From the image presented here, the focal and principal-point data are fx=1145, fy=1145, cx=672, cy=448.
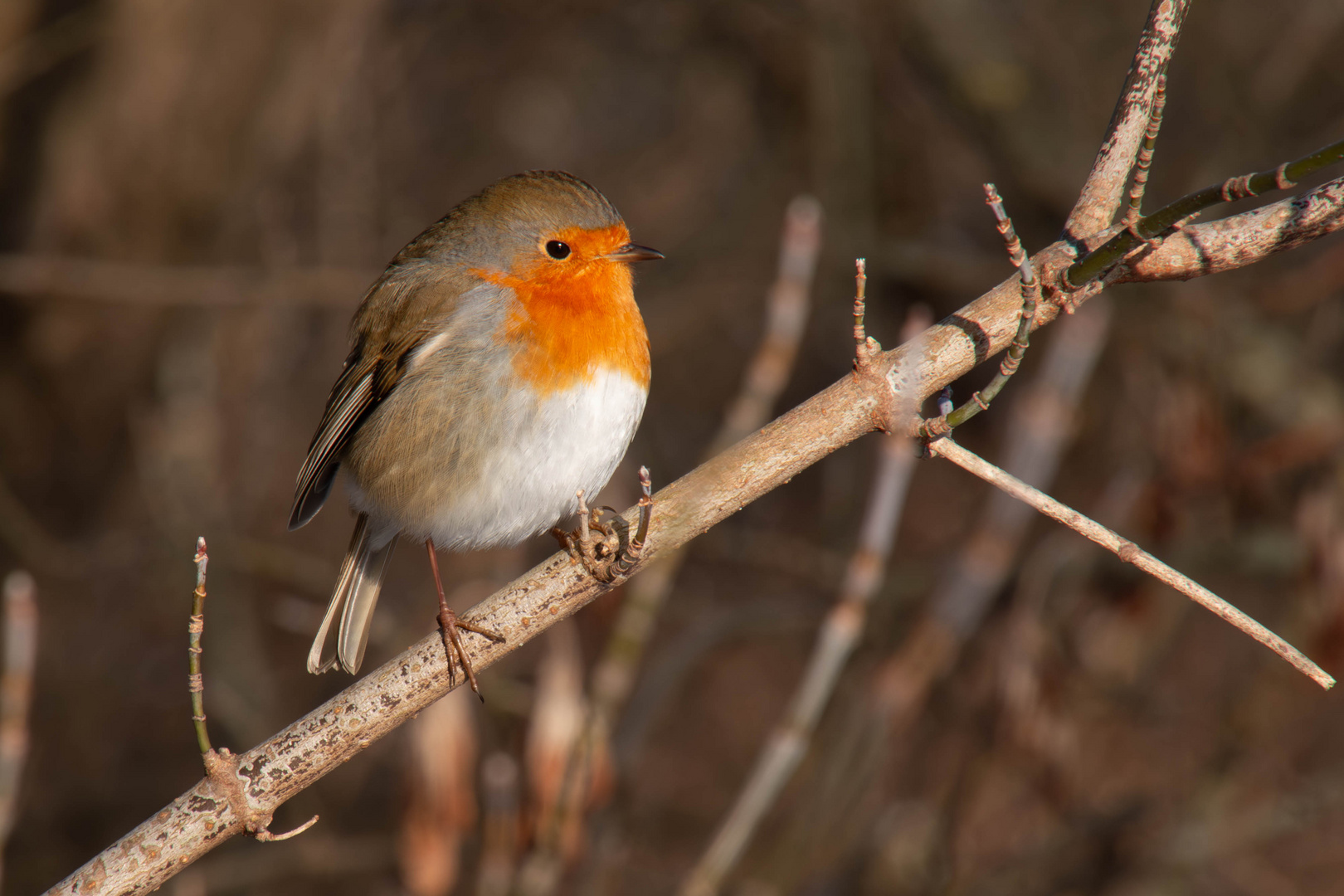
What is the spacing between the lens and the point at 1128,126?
1.89m

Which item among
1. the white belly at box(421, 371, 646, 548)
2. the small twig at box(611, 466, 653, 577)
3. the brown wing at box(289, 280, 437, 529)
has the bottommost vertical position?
the small twig at box(611, 466, 653, 577)

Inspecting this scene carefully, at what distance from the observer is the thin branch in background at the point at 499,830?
3.05 meters

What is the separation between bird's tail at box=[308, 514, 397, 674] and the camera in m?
3.09

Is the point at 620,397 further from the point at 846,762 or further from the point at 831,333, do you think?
the point at 831,333

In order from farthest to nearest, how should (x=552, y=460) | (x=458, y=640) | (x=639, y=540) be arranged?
1. (x=552, y=460)
2. (x=458, y=640)
3. (x=639, y=540)

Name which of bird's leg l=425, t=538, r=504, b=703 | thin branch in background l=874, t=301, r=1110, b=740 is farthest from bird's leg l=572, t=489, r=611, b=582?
thin branch in background l=874, t=301, r=1110, b=740

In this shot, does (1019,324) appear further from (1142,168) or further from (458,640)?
(458,640)

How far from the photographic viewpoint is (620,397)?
2.87 metres

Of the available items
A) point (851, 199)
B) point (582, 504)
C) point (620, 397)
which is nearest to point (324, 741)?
point (582, 504)

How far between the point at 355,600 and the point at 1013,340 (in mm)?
2154

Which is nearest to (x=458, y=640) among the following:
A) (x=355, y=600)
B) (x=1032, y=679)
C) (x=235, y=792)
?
(x=235, y=792)

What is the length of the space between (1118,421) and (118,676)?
5.19m

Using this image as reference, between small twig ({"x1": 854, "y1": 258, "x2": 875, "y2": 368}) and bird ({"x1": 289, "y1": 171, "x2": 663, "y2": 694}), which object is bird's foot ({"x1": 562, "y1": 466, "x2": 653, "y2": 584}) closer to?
small twig ({"x1": 854, "y1": 258, "x2": 875, "y2": 368})

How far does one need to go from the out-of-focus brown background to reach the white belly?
0.41m
